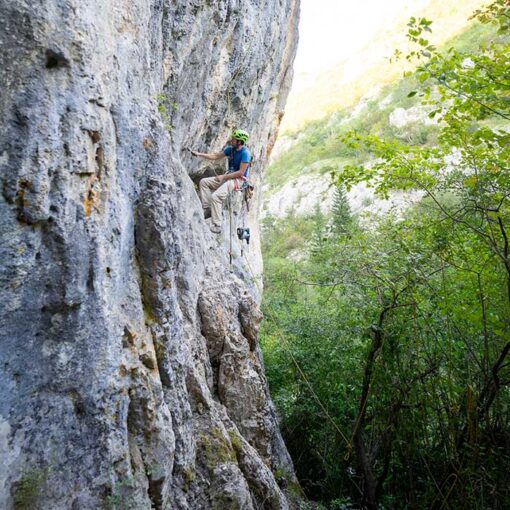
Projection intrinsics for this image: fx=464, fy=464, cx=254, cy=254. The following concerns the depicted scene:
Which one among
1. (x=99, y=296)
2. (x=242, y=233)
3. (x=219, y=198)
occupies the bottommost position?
(x=99, y=296)

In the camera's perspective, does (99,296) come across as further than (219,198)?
No

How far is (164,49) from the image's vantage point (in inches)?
263

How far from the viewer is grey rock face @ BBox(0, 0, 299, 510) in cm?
307

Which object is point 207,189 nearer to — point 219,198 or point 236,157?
point 219,198

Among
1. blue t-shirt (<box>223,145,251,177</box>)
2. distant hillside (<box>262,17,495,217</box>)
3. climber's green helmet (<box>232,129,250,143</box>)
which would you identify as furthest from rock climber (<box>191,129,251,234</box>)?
distant hillside (<box>262,17,495,217</box>)

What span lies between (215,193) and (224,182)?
0.34m

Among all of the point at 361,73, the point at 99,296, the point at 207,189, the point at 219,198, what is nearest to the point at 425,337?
the point at 219,198

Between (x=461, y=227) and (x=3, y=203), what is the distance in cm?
642

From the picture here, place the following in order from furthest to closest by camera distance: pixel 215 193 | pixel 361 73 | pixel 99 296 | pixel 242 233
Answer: pixel 361 73, pixel 242 233, pixel 215 193, pixel 99 296

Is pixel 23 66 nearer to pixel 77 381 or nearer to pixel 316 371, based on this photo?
pixel 77 381

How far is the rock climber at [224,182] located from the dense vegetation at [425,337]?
2.01 metres

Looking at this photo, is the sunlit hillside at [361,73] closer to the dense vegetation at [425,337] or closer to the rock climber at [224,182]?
the rock climber at [224,182]

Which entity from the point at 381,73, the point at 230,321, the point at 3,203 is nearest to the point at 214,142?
the point at 230,321

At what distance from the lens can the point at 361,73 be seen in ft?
185
